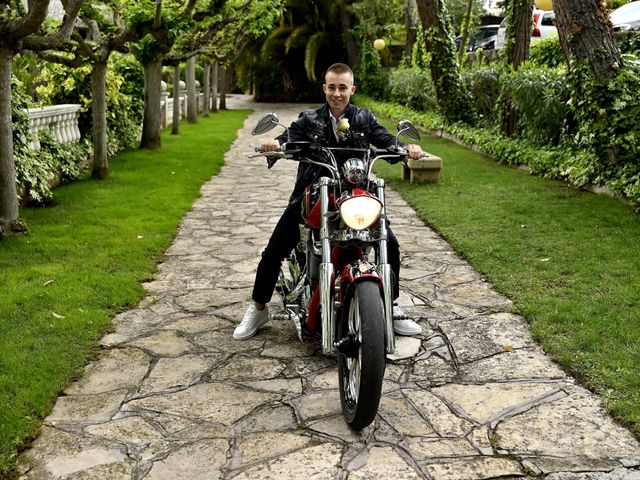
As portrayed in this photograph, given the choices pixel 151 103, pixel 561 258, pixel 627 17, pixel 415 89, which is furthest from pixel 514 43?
pixel 561 258

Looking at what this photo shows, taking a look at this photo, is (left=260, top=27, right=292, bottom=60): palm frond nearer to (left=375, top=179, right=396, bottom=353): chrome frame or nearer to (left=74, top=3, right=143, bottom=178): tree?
(left=74, top=3, right=143, bottom=178): tree

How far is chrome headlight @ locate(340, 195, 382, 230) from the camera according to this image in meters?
3.37

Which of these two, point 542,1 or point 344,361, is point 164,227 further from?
point 542,1

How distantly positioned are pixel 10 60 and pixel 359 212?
16.7 feet

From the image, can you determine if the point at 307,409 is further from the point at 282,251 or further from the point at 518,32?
the point at 518,32

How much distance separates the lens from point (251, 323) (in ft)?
15.8

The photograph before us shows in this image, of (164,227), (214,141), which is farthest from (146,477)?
(214,141)

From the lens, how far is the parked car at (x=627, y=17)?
601 inches

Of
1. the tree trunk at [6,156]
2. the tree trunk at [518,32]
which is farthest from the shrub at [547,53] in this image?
the tree trunk at [6,156]

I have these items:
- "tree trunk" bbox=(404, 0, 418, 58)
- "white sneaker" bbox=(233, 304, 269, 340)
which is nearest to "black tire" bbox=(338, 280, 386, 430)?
"white sneaker" bbox=(233, 304, 269, 340)

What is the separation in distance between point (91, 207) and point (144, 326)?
4270 millimetres

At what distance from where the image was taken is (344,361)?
3.69m

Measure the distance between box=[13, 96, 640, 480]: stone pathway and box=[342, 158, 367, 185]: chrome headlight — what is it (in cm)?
114

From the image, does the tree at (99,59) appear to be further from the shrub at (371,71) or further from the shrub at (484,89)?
the shrub at (371,71)
